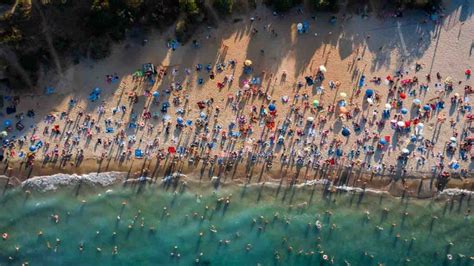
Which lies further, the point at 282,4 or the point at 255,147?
the point at 255,147

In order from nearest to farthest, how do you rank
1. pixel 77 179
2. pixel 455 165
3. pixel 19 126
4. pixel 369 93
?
pixel 19 126 < pixel 77 179 < pixel 455 165 < pixel 369 93

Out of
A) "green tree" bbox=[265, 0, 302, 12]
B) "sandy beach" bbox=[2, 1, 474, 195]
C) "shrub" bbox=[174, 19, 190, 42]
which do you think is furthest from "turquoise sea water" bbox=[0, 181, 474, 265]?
"green tree" bbox=[265, 0, 302, 12]

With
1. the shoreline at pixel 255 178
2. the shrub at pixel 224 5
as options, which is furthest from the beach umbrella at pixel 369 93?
the shrub at pixel 224 5

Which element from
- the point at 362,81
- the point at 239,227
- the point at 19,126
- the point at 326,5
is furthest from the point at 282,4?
the point at 19,126

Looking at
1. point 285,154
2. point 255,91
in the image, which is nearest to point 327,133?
point 285,154

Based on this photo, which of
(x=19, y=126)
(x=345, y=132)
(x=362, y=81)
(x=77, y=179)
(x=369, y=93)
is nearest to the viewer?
(x=19, y=126)

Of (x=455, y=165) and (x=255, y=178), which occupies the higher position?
(x=455, y=165)

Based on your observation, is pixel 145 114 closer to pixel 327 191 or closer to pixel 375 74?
pixel 327 191

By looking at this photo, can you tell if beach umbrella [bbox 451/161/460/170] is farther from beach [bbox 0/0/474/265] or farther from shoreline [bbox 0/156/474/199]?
shoreline [bbox 0/156/474/199]

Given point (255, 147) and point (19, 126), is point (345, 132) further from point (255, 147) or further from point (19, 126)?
point (19, 126)
